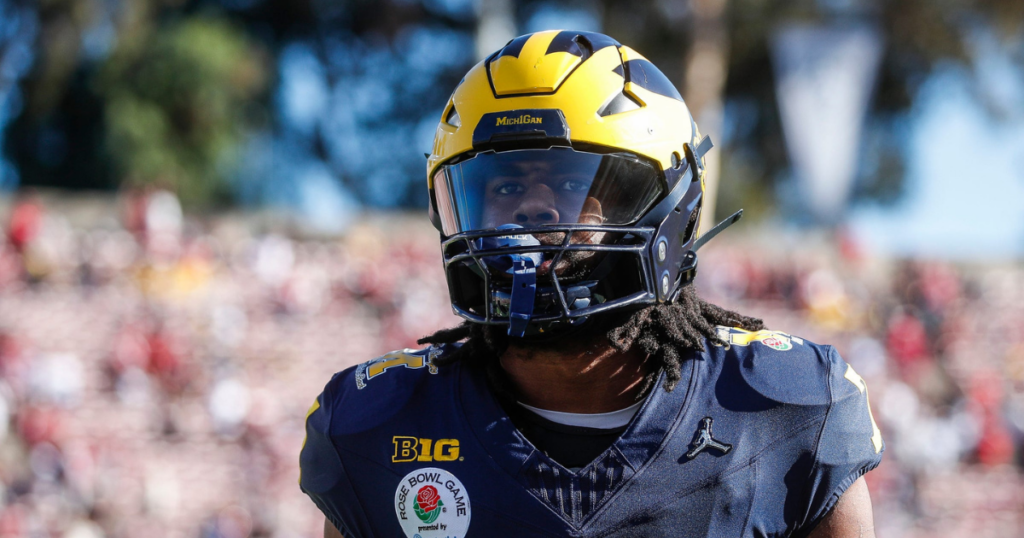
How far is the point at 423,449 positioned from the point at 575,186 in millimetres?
642

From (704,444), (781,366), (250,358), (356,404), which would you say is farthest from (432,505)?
(250,358)

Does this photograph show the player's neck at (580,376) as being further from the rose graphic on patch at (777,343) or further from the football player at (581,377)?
the rose graphic on patch at (777,343)

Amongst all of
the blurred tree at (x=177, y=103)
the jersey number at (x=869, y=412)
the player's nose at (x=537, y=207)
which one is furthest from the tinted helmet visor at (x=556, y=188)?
the blurred tree at (x=177, y=103)

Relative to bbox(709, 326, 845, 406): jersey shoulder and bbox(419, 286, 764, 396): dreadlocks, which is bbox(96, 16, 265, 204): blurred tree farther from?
bbox(709, 326, 845, 406): jersey shoulder

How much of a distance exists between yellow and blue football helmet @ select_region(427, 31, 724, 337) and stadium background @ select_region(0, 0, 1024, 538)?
772 cm

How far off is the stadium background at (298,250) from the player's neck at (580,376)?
7.64m

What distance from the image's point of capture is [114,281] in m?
12.3

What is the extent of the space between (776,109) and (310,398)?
1938 cm

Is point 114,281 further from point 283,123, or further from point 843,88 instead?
point 283,123

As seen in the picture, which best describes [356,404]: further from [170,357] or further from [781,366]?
[170,357]

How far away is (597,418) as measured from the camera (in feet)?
7.03

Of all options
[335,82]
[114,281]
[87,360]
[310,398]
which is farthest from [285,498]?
[335,82]

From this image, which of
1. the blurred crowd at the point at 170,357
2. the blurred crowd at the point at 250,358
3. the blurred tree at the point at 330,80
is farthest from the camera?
the blurred tree at the point at 330,80

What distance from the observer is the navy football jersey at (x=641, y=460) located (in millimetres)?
1985
